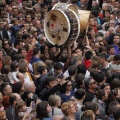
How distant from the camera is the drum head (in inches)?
422

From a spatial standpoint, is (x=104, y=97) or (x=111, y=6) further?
(x=111, y=6)

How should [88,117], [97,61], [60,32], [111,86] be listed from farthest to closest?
1. [60,32]
2. [97,61]
3. [111,86]
4. [88,117]

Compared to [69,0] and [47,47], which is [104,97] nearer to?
[47,47]

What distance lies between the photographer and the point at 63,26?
1078 centimetres

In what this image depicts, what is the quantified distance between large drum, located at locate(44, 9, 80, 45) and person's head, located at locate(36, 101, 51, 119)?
3896mm

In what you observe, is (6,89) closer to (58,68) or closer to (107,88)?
(58,68)

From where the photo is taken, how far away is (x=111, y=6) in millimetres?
16344

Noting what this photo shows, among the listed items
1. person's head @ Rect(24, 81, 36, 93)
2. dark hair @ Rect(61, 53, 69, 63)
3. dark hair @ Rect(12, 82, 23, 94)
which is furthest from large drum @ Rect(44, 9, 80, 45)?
dark hair @ Rect(12, 82, 23, 94)

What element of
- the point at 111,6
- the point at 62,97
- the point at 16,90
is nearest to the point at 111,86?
Result: the point at 62,97

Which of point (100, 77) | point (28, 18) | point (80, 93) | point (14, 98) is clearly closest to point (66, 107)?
point (80, 93)

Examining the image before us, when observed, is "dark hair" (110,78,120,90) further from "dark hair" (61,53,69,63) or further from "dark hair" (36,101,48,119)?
"dark hair" (61,53,69,63)

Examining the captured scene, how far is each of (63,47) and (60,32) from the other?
0.35 m

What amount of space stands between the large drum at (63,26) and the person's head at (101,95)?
2.97 metres

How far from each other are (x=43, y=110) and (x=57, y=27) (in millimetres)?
4291
